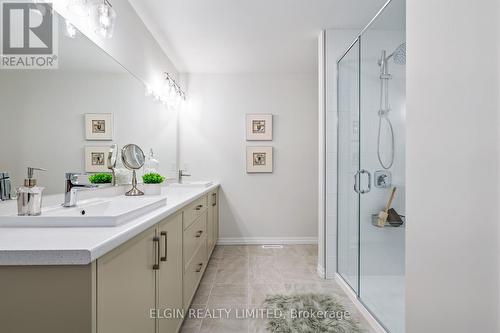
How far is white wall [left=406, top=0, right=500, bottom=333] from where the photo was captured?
769mm

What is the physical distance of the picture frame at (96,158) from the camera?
1.84 metres

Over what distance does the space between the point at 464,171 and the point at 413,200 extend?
0.32m

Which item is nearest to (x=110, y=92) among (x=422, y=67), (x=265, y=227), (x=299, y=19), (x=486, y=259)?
(x=299, y=19)

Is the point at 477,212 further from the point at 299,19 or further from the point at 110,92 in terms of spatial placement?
the point at 299,19

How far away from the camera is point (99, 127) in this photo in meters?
1.91

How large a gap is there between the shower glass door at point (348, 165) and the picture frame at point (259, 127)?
1325 mm

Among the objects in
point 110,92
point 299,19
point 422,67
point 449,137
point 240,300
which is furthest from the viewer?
point 299,19

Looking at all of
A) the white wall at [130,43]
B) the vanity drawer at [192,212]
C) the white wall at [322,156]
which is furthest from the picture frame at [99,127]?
the white wall at [322,156]

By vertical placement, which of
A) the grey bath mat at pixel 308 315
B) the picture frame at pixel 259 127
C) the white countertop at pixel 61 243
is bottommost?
the grey bath mat at pixel 308 315

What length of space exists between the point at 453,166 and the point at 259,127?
3.19 m

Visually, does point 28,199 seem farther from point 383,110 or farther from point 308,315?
point 383,110

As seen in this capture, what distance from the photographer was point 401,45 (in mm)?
2156

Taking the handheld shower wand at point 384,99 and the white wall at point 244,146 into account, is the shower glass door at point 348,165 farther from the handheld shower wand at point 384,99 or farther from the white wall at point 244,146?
the white wall at point 244,146

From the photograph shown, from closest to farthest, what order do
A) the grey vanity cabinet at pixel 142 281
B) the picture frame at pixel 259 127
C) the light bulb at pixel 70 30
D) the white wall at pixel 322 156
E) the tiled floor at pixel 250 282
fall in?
the grey vanity cabinet at pixel 142 281, the light bulb at pixel 70 30, the tiled floor at pixel 250 282, the white wall at pixel 322 156, the picture frame at pixel 259 127
